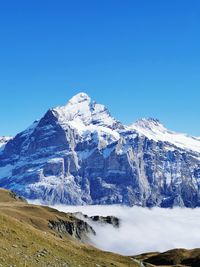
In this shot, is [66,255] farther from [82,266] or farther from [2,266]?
[2,266]

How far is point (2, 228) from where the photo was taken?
6341 cm

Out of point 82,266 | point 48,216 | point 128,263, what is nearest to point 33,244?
point 82,266

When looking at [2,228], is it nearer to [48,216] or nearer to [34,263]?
[34,263]

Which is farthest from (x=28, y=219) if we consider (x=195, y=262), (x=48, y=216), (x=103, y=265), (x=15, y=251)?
(x=15, y=251)

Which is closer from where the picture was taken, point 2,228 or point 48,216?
point 2,228

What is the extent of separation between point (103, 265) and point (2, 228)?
1601 cm

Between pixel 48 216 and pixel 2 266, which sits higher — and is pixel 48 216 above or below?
above

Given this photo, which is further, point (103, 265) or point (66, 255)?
point (103, 265)

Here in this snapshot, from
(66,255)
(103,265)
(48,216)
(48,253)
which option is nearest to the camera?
(48,253)

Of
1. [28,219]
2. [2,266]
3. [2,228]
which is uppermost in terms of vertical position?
[28,219]

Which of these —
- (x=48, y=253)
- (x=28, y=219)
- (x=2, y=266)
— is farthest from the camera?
(x=28, y=219)

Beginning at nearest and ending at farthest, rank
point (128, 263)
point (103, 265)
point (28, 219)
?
1. point (103, 265)
2. point (128, 263)
3. point (28, 219)

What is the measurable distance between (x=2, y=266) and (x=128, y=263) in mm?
44951

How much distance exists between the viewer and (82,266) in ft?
213
